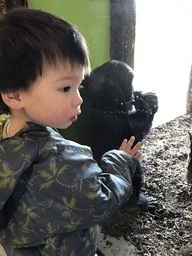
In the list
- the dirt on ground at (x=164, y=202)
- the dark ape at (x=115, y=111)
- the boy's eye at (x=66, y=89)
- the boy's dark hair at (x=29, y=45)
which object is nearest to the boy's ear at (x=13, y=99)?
the boy's dark hair at (x=29, y=45)

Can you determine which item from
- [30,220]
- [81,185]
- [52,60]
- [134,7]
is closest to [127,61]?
[134,7]

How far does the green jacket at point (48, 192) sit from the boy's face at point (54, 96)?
0.13 ft

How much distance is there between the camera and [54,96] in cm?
50

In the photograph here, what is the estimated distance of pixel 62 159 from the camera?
484 millimetres

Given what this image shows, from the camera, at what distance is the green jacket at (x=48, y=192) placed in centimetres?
48

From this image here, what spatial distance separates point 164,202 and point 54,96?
685 mm

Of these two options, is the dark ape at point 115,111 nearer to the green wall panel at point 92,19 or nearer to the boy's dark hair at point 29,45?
the green wall panel at point 92,19

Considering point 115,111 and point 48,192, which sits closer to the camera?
point 48,192

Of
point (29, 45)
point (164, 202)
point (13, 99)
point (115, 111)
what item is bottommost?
point (164, 202)

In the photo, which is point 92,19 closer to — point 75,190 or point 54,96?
point 54,96

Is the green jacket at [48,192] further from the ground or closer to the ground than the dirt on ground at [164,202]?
further from the ground

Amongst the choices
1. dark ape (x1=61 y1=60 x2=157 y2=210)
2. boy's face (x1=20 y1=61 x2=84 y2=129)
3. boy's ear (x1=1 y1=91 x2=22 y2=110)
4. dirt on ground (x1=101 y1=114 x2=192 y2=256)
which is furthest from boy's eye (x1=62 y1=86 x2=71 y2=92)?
dirt on ground (x1=101 y1=114 x2=192 y2=256)

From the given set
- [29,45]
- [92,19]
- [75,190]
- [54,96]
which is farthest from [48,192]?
[92,19]

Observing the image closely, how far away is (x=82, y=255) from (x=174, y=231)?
40 centimetres
